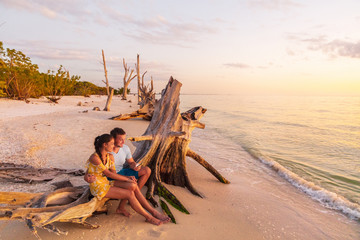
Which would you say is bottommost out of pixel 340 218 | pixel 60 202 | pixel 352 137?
pixel 340 218

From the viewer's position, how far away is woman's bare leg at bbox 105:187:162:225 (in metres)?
3.25

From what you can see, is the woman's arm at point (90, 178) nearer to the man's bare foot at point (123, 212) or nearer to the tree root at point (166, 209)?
the man's bare foot at point (123, 212)

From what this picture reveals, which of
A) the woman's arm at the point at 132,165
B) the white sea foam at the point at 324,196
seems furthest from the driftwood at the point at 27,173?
the white sea foam at the point at 324,196

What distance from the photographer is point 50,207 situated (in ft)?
8.88

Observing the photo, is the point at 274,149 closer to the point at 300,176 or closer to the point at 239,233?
the point at 300,176

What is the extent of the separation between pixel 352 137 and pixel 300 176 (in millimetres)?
9573

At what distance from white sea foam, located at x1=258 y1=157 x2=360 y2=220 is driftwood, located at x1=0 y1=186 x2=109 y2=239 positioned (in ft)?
16.1

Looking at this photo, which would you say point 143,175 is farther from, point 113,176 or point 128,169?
point 113,176

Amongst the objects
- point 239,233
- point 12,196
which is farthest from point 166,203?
point 12,196

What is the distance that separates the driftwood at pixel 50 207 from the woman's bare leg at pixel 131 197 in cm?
18

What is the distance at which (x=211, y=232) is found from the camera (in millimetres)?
3254

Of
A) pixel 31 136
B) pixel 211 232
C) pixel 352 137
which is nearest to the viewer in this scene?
pixel 211 232

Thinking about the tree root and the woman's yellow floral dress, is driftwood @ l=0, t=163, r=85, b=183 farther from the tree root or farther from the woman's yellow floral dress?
the tree root

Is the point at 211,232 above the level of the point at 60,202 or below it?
below
